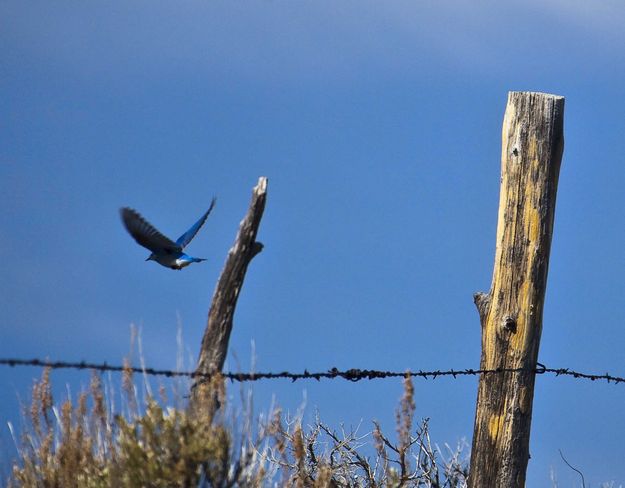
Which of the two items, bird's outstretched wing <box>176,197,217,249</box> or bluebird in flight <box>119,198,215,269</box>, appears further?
bird's outstretched wing <box>176,197,217,249</box>

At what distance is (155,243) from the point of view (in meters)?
7.18

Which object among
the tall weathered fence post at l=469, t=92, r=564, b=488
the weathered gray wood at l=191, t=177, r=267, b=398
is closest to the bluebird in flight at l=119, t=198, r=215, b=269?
the weathered gray wood at l=191, t=177, r=267, b=398

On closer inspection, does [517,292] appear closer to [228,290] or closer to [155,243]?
[228,290]

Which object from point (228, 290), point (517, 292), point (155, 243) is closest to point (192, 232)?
point (155, 243)

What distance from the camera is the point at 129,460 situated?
19.5ft

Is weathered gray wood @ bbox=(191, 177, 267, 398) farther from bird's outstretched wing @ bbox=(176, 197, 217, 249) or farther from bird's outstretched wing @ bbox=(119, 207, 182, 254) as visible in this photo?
bird's outstretched wing @ bbox=(176, 197, 217, 249)

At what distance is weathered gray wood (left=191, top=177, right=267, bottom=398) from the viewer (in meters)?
6.15

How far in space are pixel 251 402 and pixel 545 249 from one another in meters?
2.72

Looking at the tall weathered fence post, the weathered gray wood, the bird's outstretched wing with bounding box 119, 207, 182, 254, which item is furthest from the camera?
the tall weathered fence post

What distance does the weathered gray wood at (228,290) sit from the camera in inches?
242

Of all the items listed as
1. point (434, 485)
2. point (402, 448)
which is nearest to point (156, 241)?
point (402, 448)

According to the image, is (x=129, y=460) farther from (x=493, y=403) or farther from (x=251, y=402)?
(x=493, y=403)

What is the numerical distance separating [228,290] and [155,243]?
1.17m

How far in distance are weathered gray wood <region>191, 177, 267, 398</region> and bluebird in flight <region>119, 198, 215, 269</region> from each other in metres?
1.02
